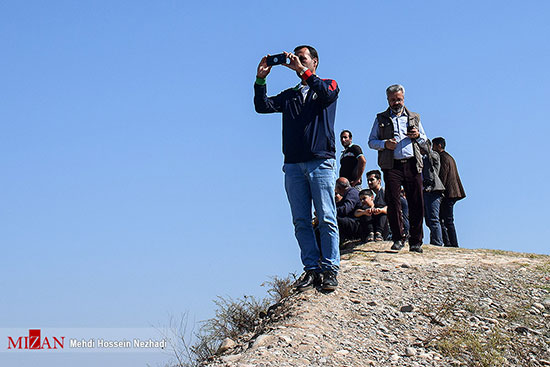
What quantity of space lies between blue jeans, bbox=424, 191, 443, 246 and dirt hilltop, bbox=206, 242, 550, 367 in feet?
7.62

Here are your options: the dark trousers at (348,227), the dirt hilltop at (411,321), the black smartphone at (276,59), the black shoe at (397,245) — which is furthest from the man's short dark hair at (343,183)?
the black smartphone at (276,59)

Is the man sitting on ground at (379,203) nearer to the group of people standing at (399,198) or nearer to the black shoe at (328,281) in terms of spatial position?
the group of people standing at (399,198)

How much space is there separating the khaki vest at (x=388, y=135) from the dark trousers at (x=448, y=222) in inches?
116

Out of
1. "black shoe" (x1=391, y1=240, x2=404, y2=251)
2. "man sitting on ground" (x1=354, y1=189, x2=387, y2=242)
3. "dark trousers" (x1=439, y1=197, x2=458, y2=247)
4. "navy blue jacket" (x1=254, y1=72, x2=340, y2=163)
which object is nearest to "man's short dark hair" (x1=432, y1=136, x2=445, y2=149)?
"dark trousers" (x1=439, y1=197, x2=458, y2=247)

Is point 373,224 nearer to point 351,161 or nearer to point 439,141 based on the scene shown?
point 351,161

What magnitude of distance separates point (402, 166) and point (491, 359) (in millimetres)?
3684

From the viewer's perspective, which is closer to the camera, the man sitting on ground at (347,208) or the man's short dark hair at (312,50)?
the man's short dark hair at (312,50)

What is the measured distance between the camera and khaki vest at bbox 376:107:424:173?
8844mm

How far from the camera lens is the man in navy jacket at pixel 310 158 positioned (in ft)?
21.0

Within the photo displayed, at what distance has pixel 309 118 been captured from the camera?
6535 mm

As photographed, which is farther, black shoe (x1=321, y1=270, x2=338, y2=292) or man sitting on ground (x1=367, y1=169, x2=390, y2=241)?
man sitting on ground (x1=367, y1=169, x2=390, y2=241)

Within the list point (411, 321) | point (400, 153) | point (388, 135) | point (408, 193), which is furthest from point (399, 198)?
point (411, 321)

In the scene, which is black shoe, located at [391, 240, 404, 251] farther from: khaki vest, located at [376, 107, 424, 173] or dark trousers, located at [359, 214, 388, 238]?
khaki vest, located at [376, 107, 424, 173]

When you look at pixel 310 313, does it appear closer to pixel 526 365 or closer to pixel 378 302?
pixel 378 302
